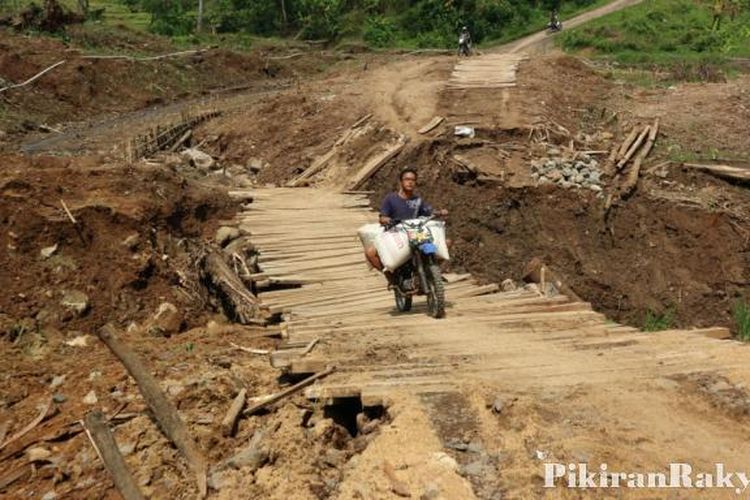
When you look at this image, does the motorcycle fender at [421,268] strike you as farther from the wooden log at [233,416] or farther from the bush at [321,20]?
the bush at [321,20]

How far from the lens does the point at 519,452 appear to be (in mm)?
4723

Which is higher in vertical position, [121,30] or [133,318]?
[121,30]

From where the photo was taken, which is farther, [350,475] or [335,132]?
Answer: [335,132]

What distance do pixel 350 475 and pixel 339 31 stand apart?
39.4 meters

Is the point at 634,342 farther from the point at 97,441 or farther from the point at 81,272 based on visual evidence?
the point at 81,272

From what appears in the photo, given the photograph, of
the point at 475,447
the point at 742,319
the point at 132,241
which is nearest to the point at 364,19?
the point at 742,319

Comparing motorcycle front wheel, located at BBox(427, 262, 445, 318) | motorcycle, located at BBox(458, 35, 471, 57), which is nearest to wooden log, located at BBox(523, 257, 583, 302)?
motorcycle front wheel, located at BBox(427, 262, 445, 318)

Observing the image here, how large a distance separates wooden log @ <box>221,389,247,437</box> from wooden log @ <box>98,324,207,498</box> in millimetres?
284

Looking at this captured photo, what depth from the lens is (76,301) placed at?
9.01m

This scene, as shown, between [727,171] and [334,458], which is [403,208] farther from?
[727,171]

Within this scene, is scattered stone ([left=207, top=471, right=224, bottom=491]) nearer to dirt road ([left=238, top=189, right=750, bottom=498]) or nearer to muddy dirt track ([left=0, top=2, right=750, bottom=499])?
Answer: muddy dirt track ([left=0, top=2, right=750, bottom=499])

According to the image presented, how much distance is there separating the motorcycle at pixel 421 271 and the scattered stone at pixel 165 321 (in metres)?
2.89

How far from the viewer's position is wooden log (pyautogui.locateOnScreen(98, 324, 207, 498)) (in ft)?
17.2

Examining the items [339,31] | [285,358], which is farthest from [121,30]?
[285,358]
